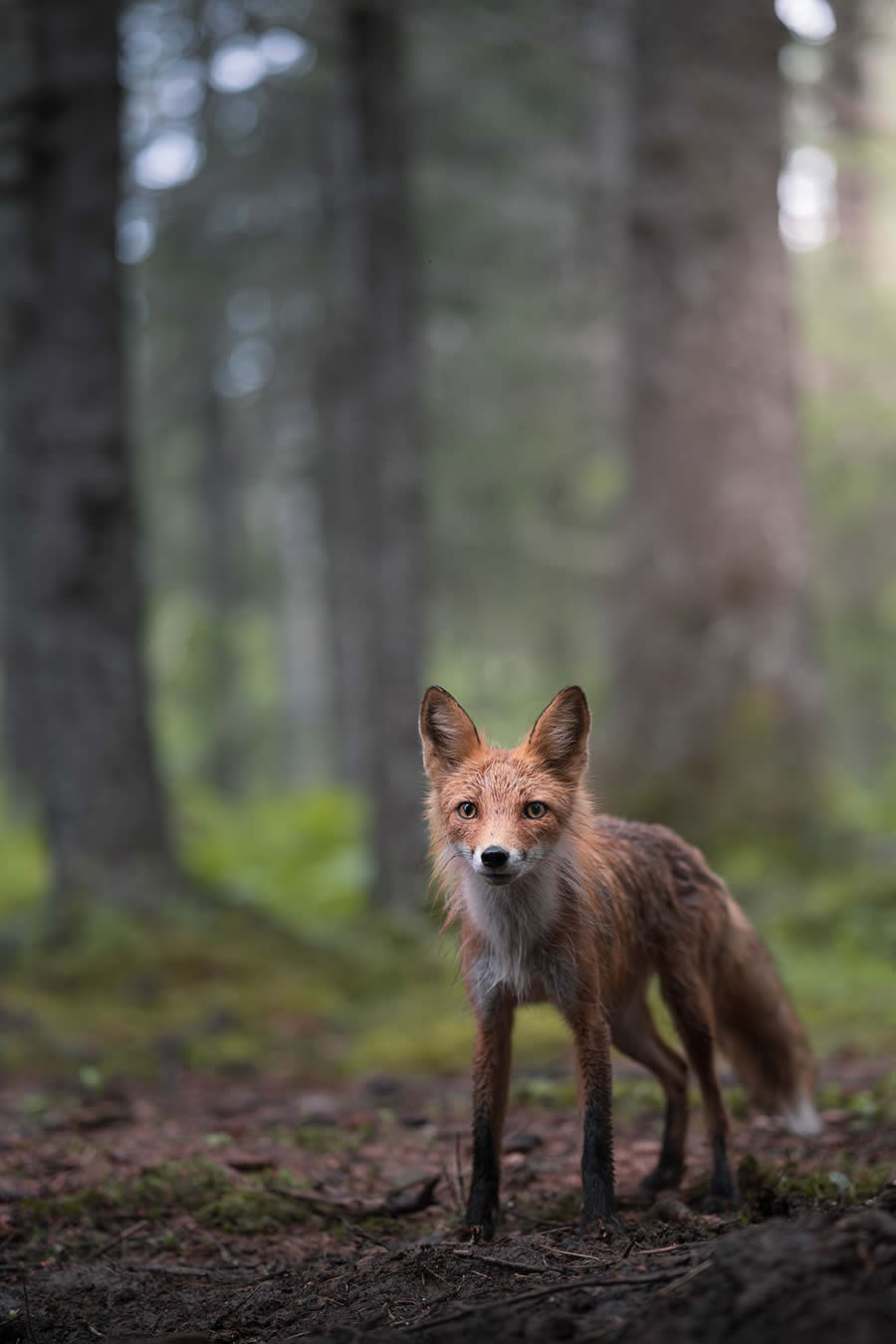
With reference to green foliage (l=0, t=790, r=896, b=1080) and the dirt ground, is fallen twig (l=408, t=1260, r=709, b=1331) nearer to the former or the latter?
the dirt ground

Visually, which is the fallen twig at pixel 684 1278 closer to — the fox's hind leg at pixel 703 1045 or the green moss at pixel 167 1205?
the fox's hind leg at pixel 703 1045

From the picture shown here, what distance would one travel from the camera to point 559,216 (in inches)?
777

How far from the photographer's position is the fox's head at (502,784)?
408 centimetres

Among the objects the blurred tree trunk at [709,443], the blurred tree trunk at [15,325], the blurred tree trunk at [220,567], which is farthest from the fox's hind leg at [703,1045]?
the blurred tree trunk at [220,567]

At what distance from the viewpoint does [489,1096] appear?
14.5 ft

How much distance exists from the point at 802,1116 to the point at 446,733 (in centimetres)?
246

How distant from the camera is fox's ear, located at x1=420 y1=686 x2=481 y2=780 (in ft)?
14.8

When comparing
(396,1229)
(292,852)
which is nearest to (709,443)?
(396,1229)

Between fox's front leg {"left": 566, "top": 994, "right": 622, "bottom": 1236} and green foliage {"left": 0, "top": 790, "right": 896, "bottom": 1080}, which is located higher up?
fox's front leg {"left": 566, "top": 994, "right": 622, "bottom": 1236}

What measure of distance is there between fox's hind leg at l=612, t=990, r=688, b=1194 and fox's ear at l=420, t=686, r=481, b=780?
51.5 inches

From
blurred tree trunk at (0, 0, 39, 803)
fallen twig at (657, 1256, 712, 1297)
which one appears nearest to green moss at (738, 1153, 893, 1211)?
fallen twig at (657, 1256, 712, 1297)

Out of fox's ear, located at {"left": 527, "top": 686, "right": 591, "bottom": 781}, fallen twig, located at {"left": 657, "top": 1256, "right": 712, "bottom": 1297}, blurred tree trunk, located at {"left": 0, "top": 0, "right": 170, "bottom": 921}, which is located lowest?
fallen twig, located at {"left": 657, "top": 1256, "right": 712, "bottom": 1297}

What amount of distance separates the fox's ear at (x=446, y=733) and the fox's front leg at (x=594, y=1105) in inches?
39.0

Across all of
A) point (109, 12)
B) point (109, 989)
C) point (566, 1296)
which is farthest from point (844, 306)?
point (566, 1296)
